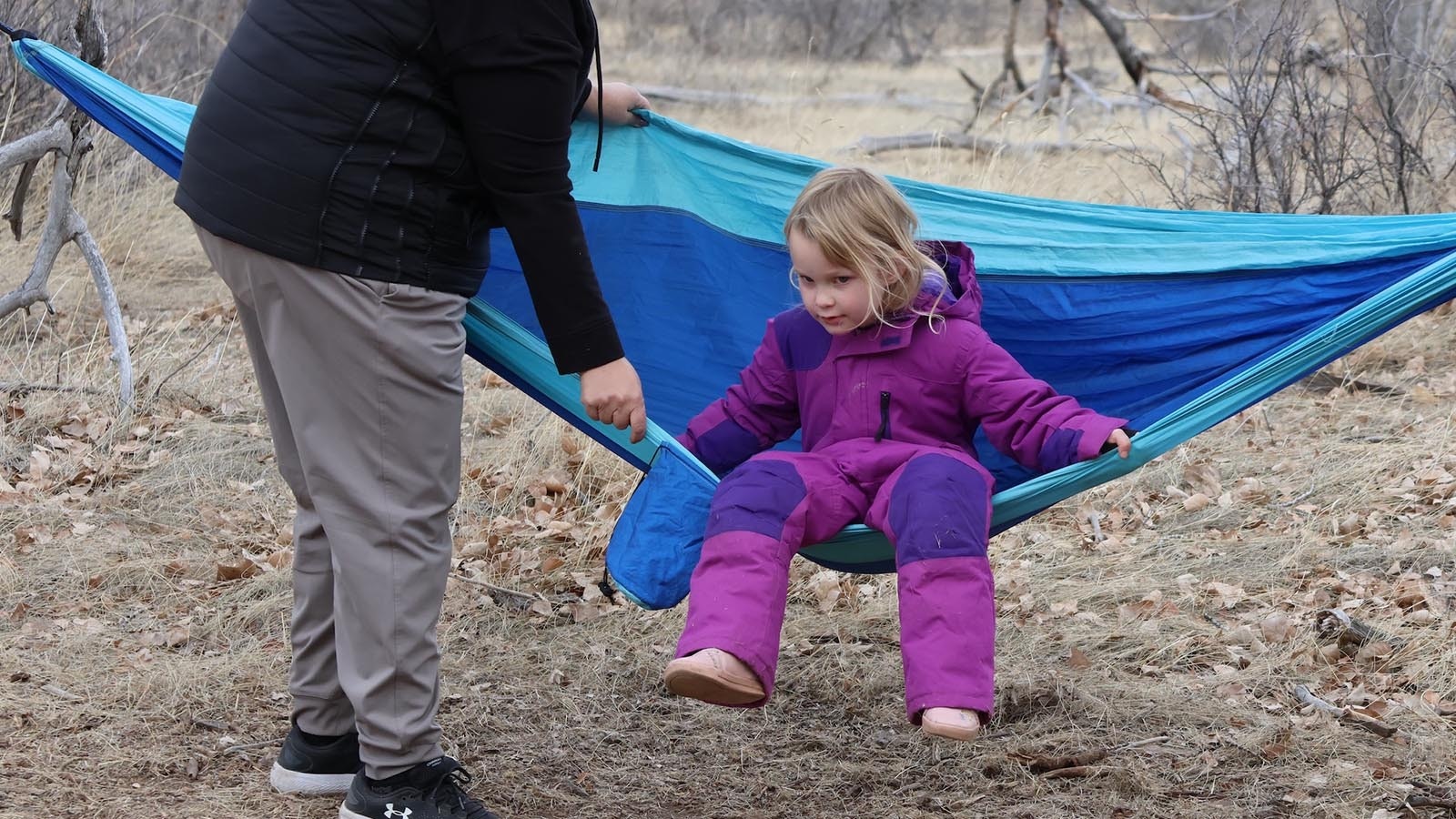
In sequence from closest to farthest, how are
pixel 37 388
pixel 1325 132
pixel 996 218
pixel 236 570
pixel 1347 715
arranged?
pixel 1347 715
pixel 996 218
pixel 236 570
pixel 37 388
pixel 1325 132

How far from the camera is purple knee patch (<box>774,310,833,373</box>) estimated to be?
2.72 metres

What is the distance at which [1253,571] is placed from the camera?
3.83m

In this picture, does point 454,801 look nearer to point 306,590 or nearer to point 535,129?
point 306,590

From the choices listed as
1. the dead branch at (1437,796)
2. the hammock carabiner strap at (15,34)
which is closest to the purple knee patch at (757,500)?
the dead branch at (1437,796)

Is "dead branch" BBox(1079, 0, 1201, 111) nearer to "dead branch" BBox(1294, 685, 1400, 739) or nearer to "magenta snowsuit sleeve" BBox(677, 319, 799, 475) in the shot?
"dead branch" BBox(1294, 685, 1400, 739)

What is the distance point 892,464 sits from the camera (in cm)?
253

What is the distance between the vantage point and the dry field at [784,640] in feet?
9.29

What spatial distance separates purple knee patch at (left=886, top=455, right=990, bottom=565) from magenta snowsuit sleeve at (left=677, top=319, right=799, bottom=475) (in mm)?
408

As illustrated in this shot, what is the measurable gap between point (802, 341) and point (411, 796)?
3.70ft

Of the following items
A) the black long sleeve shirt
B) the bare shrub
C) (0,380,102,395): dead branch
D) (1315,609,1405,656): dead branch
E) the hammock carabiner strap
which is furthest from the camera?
the bare shrub

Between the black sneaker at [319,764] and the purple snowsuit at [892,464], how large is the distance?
83cm

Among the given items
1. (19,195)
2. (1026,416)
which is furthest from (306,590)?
(19,195)

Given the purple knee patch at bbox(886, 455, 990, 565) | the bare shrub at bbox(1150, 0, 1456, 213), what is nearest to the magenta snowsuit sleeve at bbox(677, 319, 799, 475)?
the purple knee patch at bbox(886, 455, 990, 565)

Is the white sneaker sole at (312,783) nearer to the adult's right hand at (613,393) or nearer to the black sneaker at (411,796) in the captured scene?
the black sneaker at (411,796)
